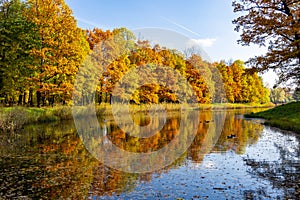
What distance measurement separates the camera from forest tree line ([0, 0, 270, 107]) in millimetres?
30594

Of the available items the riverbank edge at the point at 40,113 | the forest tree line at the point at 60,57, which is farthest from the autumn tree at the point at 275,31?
the riverbank edge at the point at 40,113

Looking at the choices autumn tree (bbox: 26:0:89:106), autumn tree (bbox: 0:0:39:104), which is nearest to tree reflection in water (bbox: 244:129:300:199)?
autumn tree (bbox: 26:0:89:106)

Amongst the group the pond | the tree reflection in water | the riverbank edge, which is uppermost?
the riverbank edge

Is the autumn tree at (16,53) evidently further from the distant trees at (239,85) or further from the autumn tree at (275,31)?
the distant trees at (239,85)

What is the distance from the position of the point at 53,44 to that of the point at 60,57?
1.56m

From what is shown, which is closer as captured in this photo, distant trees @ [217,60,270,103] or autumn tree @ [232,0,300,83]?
autumn tree @ [232,0,300,83]

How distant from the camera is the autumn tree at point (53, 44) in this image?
99.9 feet

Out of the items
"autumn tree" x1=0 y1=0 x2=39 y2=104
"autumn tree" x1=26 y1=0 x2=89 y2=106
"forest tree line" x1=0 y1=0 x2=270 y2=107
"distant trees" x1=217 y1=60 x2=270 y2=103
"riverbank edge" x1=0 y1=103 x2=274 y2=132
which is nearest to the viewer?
"riverbank edge" x1=0 y1=103 x2=274 y2=132

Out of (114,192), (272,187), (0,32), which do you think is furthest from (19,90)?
(272,187)

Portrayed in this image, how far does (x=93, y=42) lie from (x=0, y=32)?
18.3 meters

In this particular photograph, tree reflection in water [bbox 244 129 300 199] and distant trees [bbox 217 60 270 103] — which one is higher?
distant trees [bbox 217 60 270 103]

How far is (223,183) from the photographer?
8.21 metres

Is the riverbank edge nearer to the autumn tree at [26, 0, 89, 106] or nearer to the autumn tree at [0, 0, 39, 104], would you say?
the autumn tree at [26, 0, 89, 106]

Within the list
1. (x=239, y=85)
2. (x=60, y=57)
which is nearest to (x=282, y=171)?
(x=60, y=57)
